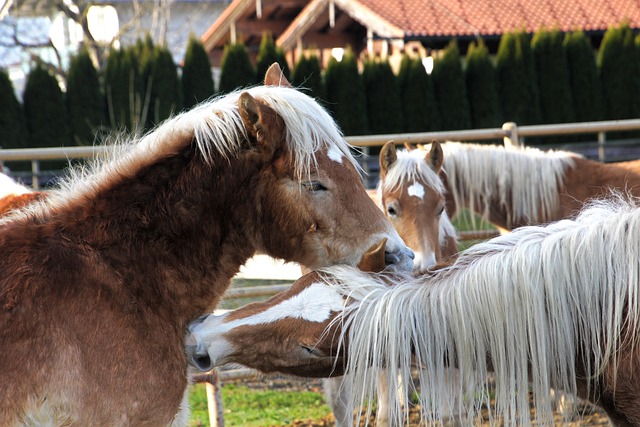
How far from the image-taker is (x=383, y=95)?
42.3 ft

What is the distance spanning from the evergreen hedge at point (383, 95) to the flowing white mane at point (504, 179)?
281 inches

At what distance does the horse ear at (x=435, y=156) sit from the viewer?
16.3 ft

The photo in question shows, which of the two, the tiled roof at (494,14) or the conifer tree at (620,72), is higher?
the tiled roof at (494,14)

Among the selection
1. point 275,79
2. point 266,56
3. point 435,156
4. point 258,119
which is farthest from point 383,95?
point 258,119

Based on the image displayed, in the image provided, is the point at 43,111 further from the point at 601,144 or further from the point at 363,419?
the point at 363,419

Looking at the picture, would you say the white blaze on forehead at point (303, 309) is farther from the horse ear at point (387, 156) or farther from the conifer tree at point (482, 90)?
the conifer tree at point (482, 90)

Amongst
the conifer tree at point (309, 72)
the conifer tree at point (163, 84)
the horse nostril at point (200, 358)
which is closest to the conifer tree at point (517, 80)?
the conifer tree at point (309, 72)

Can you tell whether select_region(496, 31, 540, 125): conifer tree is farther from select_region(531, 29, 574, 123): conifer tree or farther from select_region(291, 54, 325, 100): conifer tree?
select_region(291, 54, 325, 100): conifer tree

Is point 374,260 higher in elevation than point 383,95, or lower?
lower

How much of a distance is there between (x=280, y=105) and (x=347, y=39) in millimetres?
17665

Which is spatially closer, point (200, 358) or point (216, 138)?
point (200, 358)

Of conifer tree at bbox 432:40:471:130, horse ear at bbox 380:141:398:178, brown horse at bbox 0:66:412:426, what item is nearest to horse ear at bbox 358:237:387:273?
brown horse at bbox 0:66:412:426

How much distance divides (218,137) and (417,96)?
10887 mm

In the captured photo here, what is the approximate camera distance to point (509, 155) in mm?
5871
